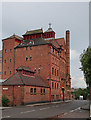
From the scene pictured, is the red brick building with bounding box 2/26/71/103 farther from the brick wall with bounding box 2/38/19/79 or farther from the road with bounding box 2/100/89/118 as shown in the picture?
the road with bounding box 2/100/89/118

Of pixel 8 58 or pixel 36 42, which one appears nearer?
pixel 36 42

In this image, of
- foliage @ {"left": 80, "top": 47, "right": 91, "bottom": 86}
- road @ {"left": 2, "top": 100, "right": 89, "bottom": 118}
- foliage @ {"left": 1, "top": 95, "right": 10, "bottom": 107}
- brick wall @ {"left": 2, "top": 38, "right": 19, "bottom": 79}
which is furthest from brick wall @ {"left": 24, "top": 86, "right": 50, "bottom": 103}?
foliage @ {"left": 80, "top": 47, "right": 91, "bottom": 86}

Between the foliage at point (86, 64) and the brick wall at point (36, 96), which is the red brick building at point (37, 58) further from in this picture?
the foliage at point (86, 64)

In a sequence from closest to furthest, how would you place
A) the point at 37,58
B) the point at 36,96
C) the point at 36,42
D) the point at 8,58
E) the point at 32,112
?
the point at 32,112, the point at 36,96, the point at 37,58, the point at 36,42, the point at 8,58

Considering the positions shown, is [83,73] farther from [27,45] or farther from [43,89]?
[27,45]

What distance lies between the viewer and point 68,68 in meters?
70.8

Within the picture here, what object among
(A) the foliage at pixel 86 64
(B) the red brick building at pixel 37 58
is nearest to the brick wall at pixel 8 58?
(B) the red brick building at pixel 37 58

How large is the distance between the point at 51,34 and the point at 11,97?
112ft

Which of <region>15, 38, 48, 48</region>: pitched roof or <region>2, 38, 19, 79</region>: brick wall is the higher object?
<region>15, 38, 48, 48</region>: pitched roof

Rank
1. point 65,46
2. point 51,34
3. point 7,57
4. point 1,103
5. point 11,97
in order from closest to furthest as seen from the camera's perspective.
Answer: point 1,103, point 11,97, point 7,57, point 51,34, point 65,46

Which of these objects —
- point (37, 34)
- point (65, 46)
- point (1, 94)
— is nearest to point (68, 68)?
point (65, 46)

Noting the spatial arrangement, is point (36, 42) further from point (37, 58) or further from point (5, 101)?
point (5, 101)

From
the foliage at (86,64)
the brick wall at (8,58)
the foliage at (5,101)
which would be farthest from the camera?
the brick wall at (8,58)

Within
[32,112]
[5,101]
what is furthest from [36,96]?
[32,112]
